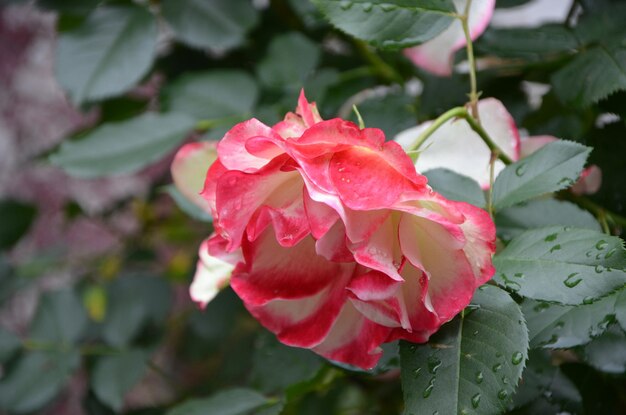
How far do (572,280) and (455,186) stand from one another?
87 millimetres

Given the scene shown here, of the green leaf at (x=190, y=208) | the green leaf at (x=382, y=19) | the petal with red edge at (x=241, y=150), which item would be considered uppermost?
the green leaf at (x=382, y=19)

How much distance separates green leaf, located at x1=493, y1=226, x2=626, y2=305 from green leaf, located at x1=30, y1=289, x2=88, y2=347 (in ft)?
1.76

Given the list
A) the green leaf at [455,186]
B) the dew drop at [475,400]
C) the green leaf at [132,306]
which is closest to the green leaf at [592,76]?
the green leaf at [455,186]

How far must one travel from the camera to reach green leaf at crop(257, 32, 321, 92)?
581 mm

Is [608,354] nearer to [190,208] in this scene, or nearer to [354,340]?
[354,340]

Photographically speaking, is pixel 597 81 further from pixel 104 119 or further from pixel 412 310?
pixel 104 119

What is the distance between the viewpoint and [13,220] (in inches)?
32.0

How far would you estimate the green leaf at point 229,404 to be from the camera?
1.38 ft

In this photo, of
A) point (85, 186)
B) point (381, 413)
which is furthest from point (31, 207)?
point (381, 413)

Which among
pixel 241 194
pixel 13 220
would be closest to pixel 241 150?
pixel 241 194

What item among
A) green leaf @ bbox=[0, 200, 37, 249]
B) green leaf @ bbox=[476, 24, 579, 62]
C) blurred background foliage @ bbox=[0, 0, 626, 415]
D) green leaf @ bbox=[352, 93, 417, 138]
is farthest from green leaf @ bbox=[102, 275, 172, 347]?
green leaf @ bbox=[476, 24, 579, 62]

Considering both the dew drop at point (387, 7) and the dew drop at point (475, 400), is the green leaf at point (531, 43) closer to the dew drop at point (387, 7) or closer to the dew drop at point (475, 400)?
the dew drop at point (387, 7)

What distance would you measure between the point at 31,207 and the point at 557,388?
68 cm

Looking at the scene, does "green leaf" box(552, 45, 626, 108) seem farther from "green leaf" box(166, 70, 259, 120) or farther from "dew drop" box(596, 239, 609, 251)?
"green leaf" box(166, 70, 259, 120)
